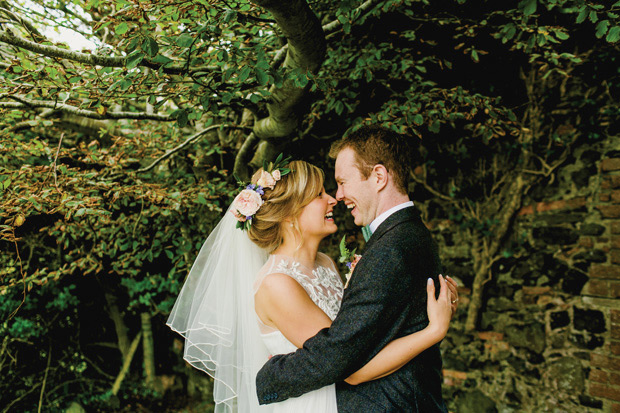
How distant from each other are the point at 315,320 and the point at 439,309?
0.53 m

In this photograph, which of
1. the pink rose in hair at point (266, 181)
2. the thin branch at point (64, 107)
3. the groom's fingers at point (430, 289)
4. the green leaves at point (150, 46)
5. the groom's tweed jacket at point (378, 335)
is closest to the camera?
the groom's tweed jacket at point (378, 335)

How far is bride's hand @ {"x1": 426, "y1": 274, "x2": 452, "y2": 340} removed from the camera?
142cm

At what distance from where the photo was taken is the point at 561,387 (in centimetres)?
304

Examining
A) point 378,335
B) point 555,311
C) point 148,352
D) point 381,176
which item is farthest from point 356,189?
point 148,352

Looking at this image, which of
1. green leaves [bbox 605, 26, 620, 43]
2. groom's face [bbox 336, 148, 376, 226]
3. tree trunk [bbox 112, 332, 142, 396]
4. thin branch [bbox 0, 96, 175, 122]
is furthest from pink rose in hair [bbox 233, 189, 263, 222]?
tree trunk [bbox 112, 332, 142, 396]

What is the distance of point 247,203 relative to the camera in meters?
2.00

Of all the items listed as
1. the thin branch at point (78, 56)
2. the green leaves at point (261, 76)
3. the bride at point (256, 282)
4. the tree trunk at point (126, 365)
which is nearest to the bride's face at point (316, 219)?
the bride at point (256, 282)

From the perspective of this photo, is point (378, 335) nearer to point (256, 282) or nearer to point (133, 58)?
point (256, 282)

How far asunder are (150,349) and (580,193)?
210 inches

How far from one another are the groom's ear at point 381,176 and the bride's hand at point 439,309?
453 millimetres

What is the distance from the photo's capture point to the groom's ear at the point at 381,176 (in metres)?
1.69

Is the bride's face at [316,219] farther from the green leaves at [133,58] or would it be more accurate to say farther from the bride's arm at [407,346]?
the green leaves at [133,58]

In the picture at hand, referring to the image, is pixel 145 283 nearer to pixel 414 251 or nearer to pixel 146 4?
pixel 146 4

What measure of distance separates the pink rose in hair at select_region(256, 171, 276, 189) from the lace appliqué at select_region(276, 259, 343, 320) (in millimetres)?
411
